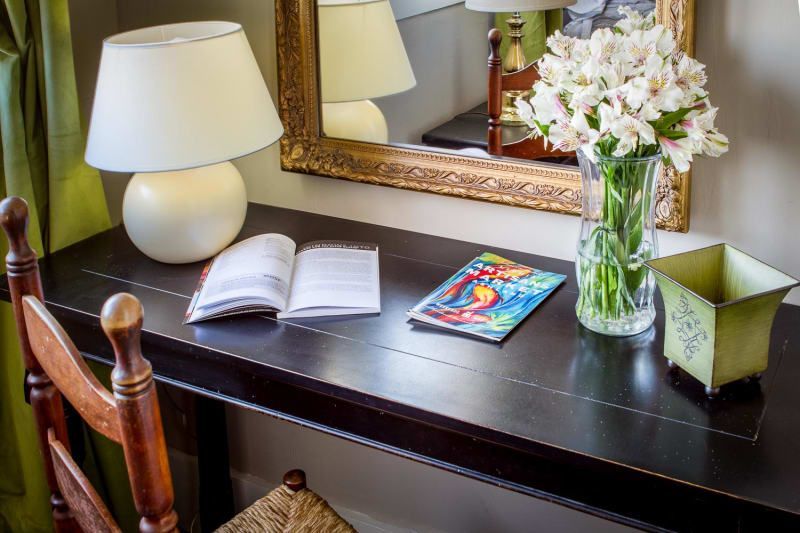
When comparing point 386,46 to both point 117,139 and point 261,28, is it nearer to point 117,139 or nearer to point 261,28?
point 261,28

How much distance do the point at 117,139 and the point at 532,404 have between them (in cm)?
84

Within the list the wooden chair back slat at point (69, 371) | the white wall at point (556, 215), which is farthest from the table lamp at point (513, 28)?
the wooden chair back slat at point (69, 371)

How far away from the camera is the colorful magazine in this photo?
1471 millimetres

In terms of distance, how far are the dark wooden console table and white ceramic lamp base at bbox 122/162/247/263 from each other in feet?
0.20

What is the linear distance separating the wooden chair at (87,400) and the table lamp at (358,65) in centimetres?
75

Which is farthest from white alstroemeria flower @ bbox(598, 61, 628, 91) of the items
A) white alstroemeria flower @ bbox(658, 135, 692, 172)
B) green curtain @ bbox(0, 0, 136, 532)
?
green curtain @ bbox(0, 0, 136, 532)

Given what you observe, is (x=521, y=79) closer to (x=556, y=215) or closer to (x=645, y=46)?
(x=556, y=215)

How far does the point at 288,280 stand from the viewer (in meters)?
1.62

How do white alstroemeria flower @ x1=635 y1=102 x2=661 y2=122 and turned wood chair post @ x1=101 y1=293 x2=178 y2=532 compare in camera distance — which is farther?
white alstroemeria flower @ x1=635 y1=102 x2=661 y2=122

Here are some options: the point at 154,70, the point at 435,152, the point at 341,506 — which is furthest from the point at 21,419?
the point at 435,152

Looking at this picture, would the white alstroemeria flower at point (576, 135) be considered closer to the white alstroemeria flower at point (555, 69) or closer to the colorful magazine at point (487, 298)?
the white alstroemeria flower at point (555, 69)

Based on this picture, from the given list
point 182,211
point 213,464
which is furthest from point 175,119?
point 213,464

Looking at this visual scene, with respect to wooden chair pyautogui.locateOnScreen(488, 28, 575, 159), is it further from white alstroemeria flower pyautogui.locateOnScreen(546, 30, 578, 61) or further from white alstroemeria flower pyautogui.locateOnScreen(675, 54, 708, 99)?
white alstroemeria flower pyautogui.locateOnScreen(675, 54, 708, 99)

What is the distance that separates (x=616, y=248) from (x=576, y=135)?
201mm
